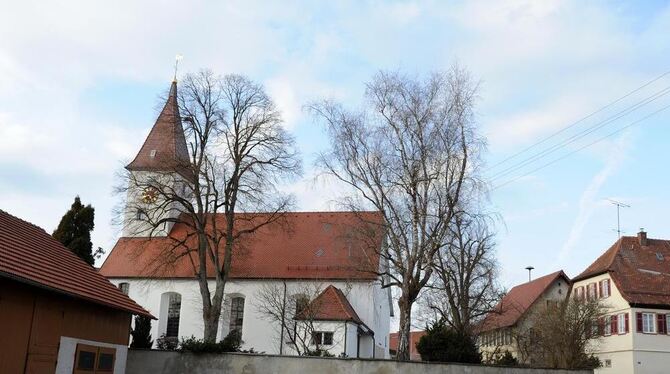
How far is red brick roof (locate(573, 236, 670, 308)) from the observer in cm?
4653

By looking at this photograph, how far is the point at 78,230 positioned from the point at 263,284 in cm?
1352

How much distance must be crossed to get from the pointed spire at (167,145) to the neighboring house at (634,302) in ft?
94.2

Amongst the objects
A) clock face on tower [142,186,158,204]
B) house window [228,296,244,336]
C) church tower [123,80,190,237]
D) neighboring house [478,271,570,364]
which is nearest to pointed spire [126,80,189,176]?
church tower [123,80,190,237]

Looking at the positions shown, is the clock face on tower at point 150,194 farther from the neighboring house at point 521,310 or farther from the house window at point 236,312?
the neighboring house at point 521,310

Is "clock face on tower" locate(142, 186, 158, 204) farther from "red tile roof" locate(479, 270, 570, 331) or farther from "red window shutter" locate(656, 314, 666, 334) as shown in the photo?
"red window shutter" locate(656, 314, 666, 334)

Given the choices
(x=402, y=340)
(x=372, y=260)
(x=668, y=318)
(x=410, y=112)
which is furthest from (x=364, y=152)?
(x=668, y=318)

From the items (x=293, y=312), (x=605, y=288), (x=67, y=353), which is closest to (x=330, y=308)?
(x=293, y=312)

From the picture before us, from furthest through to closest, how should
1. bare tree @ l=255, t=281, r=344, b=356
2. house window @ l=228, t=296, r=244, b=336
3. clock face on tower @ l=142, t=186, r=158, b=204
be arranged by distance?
1. house window @ l=228, t=296, r=244, b=336
2. clock face on tower @ l=142, t=186, r=158, b=204
3. bare tree @ l=255, t=281, r=344, b=356

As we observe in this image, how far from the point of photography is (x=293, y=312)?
Result: 125 ft

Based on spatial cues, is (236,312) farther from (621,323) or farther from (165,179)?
(621,323)

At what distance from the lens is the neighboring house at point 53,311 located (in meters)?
16.3

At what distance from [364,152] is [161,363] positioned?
11.9 meters

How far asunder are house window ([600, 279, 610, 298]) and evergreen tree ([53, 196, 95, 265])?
3695 cm

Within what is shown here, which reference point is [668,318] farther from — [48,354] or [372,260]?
[48,354]
